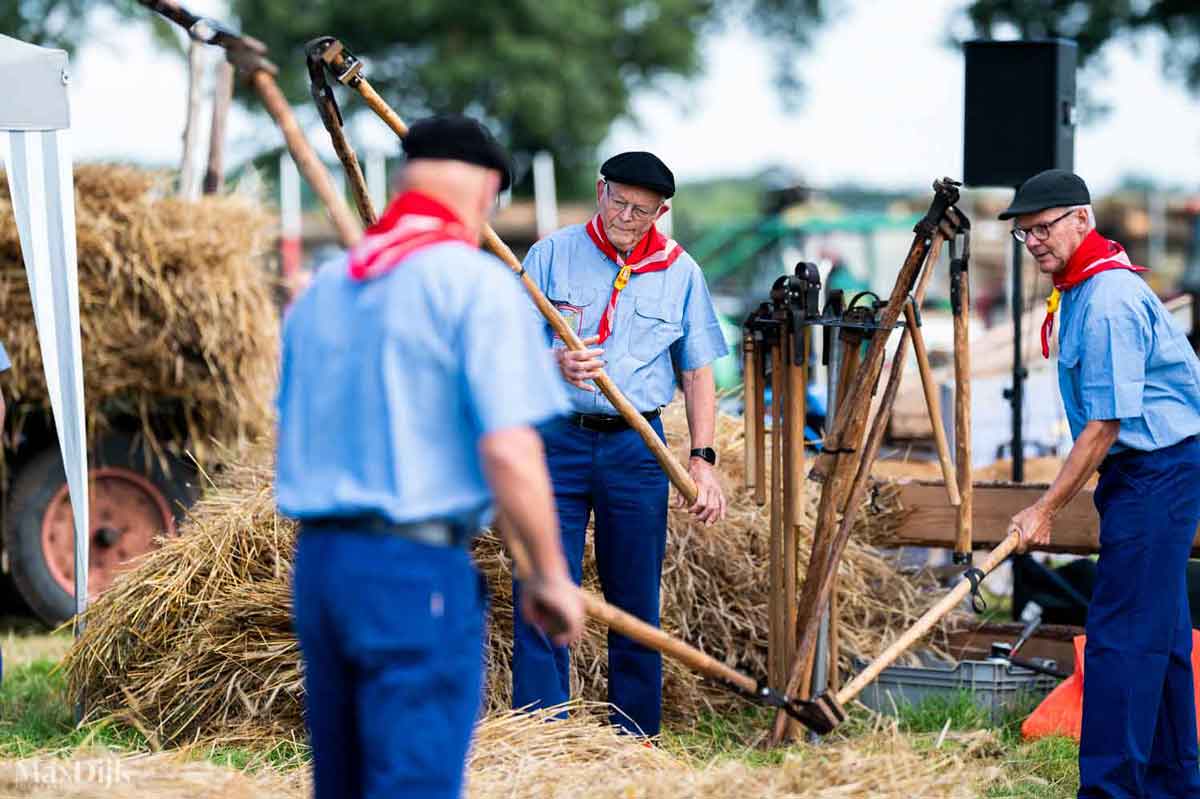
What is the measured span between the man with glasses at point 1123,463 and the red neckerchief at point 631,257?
1064 mm

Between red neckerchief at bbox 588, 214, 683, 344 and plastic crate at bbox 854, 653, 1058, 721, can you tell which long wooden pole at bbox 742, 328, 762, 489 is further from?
plastic crate at bbox 854, 653, 1058, 721

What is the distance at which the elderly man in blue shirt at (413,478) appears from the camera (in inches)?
106

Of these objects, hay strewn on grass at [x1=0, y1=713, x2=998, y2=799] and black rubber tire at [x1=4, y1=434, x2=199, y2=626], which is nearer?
hay strewn on grass at [x1=0, y1=713, x2=998, y2=799]

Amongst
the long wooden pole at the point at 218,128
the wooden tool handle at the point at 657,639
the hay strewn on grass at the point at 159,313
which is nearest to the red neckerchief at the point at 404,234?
the wooden tool handle at the point at 657,639

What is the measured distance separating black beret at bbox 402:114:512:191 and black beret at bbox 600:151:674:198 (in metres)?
1.73

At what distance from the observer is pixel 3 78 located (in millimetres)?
5180

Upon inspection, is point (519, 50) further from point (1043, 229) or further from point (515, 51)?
point (1043, 229)

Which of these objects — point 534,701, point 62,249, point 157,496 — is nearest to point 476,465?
point 534,701

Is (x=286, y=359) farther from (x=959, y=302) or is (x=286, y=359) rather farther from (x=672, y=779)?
(x=959, y=302)

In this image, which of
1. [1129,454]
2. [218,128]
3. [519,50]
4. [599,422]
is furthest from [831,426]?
[519,50]

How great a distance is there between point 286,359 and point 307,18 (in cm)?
2493

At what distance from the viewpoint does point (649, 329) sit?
193 inches

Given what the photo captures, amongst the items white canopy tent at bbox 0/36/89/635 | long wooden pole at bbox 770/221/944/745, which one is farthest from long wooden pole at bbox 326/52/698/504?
white canopy tent at bbox 0/36/89/635

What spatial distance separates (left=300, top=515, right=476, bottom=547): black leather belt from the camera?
2736 mm
